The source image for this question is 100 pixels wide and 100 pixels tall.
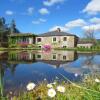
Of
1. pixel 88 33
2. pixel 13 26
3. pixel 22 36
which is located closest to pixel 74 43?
pixel 22 36

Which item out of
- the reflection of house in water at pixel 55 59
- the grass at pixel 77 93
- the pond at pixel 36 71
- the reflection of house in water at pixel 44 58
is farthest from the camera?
the reflection of house in water at pixel 44 58

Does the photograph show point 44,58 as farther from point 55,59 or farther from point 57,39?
point 57,39

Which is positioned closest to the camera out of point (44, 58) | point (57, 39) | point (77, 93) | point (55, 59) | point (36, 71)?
point (77, 93)

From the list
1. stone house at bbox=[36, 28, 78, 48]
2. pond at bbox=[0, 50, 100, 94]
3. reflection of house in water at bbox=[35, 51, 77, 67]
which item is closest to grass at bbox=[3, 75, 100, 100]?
pond at bbox=[0, 50, 100, 94]

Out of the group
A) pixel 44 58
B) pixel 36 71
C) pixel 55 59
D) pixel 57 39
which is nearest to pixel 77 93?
pixel 36 71

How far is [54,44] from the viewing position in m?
62.9

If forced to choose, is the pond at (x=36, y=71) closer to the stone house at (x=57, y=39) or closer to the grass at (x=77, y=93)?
the grass at (x=77, y=93)

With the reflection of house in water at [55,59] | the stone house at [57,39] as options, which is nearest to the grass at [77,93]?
the reflection of house in water at [55,59]

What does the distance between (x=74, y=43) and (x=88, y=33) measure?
24.1 meters

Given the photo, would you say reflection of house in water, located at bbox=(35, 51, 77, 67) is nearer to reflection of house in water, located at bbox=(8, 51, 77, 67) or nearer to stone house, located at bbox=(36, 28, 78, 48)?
reflection of house in water, located at bbox=(8, 51, 77, 67)

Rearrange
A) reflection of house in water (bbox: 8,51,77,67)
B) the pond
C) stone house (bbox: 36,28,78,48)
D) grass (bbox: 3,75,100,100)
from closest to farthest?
1. grass (bbox: 3,75,100,100)
2. the pond
3. reflection of house in water (bbox: 8,51,77,67)
4. stone house (bbox: 36,28,78,48)

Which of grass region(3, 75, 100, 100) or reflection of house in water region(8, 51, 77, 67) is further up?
grass region(3, 75, 100, 100)

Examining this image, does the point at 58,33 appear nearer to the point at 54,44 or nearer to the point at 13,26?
the point at 54,44

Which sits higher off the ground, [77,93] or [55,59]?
[77,93]
